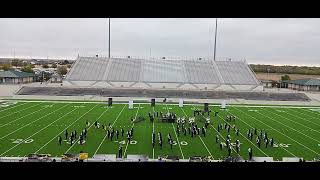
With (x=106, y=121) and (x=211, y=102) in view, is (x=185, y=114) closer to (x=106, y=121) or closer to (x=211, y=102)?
(x=106, y=121)

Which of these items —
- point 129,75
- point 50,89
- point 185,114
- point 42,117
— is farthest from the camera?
point 129,75

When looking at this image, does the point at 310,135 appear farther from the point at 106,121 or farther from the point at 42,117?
the point at 42,117

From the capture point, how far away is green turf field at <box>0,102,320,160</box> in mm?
12875

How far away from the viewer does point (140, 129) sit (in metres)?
17.0

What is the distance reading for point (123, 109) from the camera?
948 inches

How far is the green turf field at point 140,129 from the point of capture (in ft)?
Answer: 42.2
